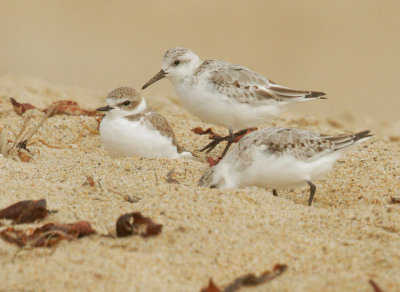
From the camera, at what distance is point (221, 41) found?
1708cm

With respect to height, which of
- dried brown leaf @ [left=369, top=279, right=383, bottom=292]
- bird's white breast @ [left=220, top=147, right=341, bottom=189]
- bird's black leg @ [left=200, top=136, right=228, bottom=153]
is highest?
bird's black leg @ [left=200, top=136, right=228, bottom=153]

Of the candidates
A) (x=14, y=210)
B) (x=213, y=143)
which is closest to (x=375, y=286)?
(x=14, y=210)

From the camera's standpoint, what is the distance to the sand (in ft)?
11.9

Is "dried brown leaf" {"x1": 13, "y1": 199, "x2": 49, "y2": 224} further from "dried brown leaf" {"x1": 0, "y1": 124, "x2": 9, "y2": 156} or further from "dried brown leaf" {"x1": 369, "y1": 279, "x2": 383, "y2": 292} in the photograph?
"dried brown leaf" {"x1": 369, "y1": 279, "x2": 383, "y2": 292}

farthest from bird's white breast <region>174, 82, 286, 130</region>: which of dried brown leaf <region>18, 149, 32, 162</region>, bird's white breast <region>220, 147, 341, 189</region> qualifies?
dried brown leaf <region>18, 149, 32, 162</region>

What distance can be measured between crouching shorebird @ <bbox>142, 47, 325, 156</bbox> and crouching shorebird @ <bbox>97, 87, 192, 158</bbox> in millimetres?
692

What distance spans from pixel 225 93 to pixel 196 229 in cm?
300

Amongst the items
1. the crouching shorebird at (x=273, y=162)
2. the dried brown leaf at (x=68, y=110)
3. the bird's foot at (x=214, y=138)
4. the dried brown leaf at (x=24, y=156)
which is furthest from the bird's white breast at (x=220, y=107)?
the dried brown leaf at (x=24, y=156)

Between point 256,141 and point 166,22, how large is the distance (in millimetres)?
12448

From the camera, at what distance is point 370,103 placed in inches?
591

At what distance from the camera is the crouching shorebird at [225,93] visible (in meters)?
6.98

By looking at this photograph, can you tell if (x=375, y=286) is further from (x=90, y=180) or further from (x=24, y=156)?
(x=24, y=156)

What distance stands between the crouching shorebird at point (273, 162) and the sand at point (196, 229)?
1.09ft

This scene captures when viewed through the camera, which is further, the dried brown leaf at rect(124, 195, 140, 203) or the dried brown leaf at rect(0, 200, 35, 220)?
the dried brown leaf at rect(124, 195, 140, 203)
